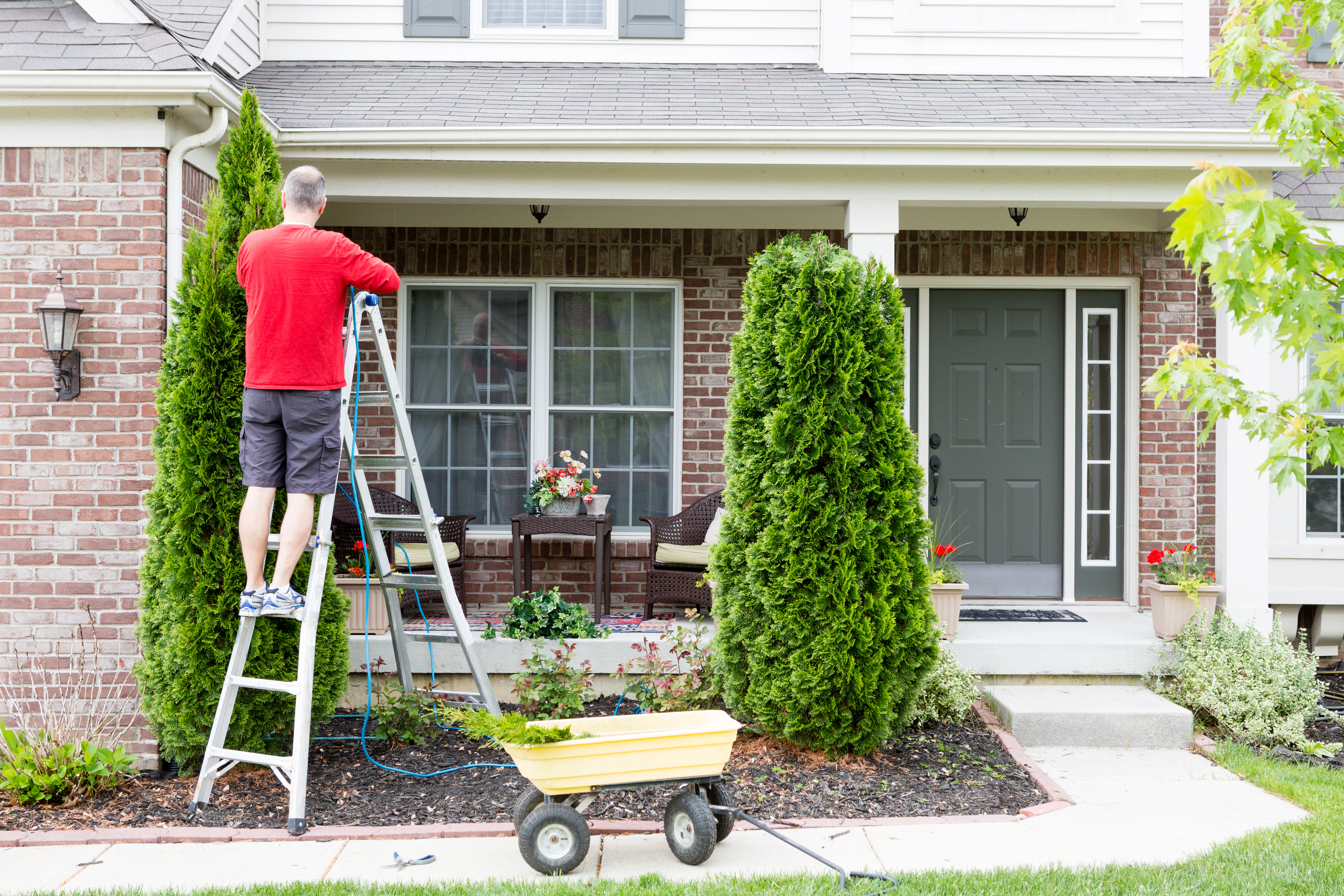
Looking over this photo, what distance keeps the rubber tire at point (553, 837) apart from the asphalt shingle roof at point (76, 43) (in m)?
3.49

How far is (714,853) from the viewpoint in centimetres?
354

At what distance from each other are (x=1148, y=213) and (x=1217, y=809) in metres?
4.13

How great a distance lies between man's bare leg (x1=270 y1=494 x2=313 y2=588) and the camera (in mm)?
3768

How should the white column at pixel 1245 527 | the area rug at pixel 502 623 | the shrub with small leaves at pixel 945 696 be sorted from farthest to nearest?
the area rug at pixel 502 623 → the white column at pixel 1245 527 → the shrub with small leaves at pixel 945 696

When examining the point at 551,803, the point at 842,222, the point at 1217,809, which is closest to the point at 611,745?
the point at 551,803

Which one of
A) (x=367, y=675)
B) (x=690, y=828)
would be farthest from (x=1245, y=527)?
(x=367, y=675)

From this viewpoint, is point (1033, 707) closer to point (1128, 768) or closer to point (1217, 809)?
point (1128, 768)

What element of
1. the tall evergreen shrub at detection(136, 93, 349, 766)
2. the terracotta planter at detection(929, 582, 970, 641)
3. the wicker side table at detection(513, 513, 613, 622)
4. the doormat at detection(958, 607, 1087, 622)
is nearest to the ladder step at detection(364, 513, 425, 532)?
the tall evergreen shrub at detection(136, 93, 349, 766)

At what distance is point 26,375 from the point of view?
4535mm

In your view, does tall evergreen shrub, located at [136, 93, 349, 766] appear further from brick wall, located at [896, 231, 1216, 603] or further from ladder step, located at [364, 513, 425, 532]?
brick wall, located at [896, 231, 1216, 603]

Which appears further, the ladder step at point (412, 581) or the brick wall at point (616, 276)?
the brick wall at point (616, 276)

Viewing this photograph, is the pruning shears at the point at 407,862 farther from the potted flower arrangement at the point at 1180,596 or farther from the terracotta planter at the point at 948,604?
Answer: the potted flower arrangement at the point at 1180,596

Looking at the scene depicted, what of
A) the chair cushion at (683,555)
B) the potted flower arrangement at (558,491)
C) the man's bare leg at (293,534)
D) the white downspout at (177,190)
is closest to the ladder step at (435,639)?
the man's bare leg at (293,534)

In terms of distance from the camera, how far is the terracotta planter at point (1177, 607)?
558cm
